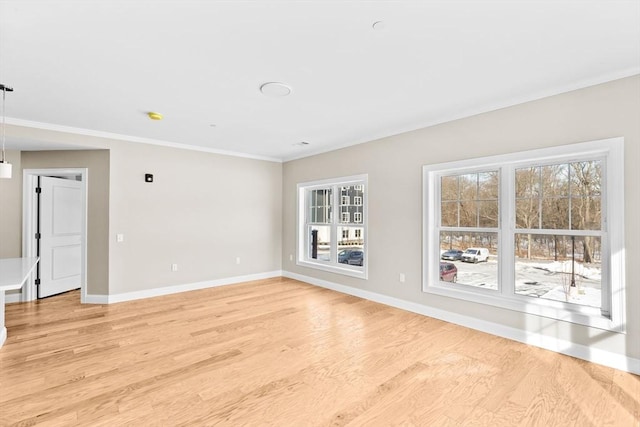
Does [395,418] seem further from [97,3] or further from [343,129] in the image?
[343,129]

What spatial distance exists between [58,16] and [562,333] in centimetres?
472

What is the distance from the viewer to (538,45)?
2.24m

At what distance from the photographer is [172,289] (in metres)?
5.16

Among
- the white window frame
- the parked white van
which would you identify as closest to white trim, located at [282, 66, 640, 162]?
the white window frame

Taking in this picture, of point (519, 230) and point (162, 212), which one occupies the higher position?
point (162, 212)

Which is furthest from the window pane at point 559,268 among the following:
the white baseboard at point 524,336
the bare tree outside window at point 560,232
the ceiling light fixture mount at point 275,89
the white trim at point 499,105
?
the ceiling light fixture mount at point 275,89

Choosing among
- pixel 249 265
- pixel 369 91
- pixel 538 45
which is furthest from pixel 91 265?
pixel 538 45

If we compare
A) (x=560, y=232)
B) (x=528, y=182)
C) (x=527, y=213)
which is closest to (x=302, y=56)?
(x=528, y=182)

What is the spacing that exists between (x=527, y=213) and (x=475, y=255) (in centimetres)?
75

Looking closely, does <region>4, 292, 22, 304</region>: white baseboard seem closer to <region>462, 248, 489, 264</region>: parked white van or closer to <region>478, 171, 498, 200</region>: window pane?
<region>462, 248, 489, 264</region>: parked white van

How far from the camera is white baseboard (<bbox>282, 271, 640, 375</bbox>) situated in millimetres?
2627

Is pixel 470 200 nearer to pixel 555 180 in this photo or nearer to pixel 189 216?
pixel 555 180

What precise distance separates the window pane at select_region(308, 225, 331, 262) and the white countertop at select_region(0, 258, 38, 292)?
412cm

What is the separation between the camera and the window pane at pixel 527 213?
323 centimetres
